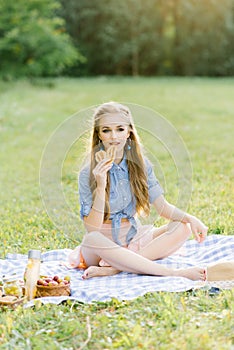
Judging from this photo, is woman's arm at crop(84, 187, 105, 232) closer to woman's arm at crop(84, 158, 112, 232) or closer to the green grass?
woman's arm at crop(84, 158, 112, 232)

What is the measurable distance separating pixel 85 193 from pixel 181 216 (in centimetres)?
56

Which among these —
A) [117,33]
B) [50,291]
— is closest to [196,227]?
[50,291]

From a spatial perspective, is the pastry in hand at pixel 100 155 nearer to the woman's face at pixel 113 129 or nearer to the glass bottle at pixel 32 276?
the woman's face at pixel 113 129

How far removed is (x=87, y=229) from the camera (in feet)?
10.9

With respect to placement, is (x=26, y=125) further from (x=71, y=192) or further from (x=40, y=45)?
(x=40, y=45)

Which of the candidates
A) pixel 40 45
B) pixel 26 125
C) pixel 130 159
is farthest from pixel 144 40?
pixel 130 159

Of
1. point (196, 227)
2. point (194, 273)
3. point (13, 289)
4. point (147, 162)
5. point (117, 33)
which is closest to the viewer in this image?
point (13, 289)

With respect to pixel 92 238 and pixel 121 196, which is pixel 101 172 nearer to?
pixel 121 196

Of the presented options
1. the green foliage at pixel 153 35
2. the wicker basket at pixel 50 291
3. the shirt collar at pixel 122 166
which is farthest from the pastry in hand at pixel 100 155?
the green foliage at pixel 153 35

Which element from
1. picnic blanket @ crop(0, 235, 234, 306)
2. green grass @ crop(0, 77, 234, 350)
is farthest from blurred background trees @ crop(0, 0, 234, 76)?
picnic blanket @ crop(0, 235, 234, 306)

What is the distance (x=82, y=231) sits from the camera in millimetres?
3566

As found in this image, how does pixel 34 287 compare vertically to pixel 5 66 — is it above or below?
below

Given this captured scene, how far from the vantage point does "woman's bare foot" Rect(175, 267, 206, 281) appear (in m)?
3.14

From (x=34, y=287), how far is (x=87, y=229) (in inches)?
19.5
